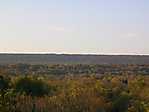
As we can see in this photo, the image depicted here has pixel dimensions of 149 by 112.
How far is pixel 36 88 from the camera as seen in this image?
3103cm

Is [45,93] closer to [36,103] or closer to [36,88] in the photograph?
[36,88]

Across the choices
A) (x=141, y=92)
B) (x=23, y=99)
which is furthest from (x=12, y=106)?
(x=141, y=92)

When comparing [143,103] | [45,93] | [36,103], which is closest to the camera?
[36,103]

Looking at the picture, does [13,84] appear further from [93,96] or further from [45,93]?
[93,96]

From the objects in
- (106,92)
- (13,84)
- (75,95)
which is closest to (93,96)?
(75,95)

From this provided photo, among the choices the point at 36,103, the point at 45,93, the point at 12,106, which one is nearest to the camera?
the point at 12,106

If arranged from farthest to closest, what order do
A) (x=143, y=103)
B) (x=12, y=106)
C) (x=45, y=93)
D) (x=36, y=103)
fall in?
(x=45, y=93), (x=143, y=103), (x=36, y=103), (x=12, y=106)

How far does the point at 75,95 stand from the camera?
2770 cm

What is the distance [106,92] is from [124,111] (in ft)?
11.6

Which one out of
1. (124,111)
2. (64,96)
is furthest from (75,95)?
(124,111)

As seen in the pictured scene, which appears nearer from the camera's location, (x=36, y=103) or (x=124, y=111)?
(x=36, y=103)

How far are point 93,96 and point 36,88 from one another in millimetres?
4165

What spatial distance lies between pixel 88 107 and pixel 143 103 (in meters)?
2.93

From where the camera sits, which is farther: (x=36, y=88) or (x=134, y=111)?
(x=36, y=88)
